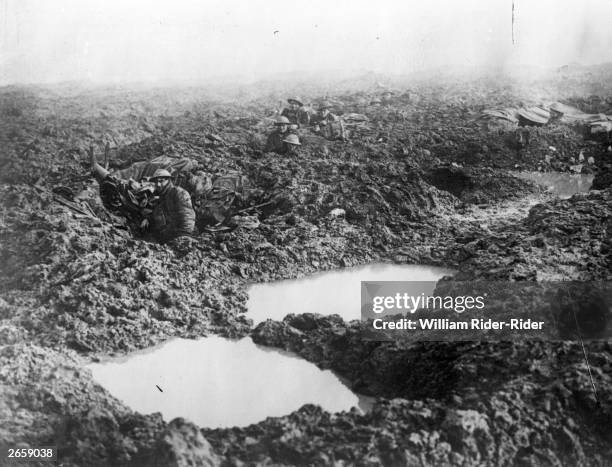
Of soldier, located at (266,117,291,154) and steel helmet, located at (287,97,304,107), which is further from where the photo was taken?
steel helmet, located at (287,97,304,107)

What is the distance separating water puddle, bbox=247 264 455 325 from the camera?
5535 mm

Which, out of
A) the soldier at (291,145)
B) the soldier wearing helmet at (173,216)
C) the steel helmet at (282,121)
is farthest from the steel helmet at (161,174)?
the steel helmet at (282,121)

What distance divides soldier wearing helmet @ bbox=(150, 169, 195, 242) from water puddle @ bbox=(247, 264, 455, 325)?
93 cm

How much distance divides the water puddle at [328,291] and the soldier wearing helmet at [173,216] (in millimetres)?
930

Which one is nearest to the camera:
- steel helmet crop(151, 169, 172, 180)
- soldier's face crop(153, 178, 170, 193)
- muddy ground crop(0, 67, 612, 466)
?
muddy ground crop(0, 67, 612, 466)

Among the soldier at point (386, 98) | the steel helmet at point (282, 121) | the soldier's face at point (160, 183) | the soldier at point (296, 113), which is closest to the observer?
the soldier's face at point (160, 183)

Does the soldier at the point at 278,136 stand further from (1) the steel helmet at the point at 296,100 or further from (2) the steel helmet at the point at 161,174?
(2) the steel helmet at the point at 161,174

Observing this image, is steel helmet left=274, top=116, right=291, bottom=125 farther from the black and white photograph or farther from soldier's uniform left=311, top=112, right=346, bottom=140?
soldier's uniform left=311, top=112, right=346, bottom=140

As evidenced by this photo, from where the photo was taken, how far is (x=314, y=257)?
6.21m

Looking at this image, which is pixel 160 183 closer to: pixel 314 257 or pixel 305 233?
pixel 305 233

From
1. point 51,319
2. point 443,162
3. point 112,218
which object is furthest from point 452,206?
point 51,319

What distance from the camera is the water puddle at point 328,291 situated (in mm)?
5535

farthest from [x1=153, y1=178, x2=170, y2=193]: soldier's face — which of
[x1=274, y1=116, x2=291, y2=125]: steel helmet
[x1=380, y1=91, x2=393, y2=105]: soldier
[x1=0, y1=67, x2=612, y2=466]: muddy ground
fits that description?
[x1=380, y1=91, x2=393, y2=105]: soldier

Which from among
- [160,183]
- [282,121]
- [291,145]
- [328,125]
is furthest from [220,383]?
[328,125]
